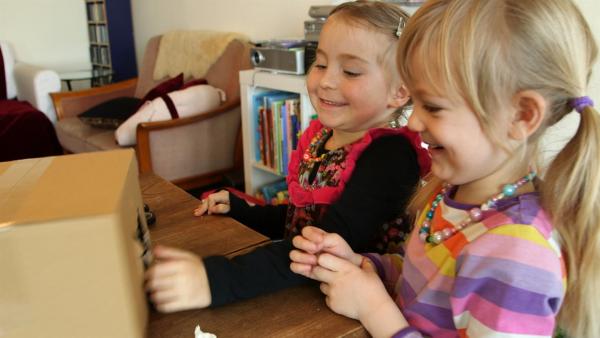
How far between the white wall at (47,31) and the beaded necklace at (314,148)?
499 cm

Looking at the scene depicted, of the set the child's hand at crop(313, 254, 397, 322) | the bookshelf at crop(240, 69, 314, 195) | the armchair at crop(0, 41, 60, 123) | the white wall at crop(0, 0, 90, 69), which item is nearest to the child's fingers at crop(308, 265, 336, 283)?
the child's hand at crop(313, 254, 397, 322)

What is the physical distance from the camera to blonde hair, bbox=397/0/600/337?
61cm

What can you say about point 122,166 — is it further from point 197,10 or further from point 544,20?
point 197,10

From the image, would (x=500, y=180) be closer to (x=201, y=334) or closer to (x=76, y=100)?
(x=201, y=334)

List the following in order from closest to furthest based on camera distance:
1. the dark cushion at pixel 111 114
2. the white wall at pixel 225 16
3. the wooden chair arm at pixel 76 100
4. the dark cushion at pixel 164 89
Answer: the white wall at pixel 225 16
the dark cushion at pixel 164 89
the dark cushion at pixel 111 114
the wooden chair arm at pixel 76 100

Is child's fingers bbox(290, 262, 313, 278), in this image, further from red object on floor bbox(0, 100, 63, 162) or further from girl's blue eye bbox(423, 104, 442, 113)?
red object on floor bbox(0, 100, 63, 162)

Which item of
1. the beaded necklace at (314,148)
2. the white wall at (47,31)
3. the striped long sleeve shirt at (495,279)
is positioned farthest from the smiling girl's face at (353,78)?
the white wall at (47,31)

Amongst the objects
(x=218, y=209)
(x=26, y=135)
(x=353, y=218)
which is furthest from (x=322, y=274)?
(x=26, y=135)

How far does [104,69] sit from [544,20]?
5134 millimetres

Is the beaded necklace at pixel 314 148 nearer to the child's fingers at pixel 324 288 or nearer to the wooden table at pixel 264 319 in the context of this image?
the wooden table at pixel 264 319

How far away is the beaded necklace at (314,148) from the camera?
1103 millimetres

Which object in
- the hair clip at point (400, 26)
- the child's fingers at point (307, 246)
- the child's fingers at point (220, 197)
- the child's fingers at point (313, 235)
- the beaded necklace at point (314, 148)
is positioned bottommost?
the child's fingers at point (220, 197)

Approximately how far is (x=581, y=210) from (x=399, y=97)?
0.45 m

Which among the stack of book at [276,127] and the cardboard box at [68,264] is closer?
the cardboard box at [68,264]
